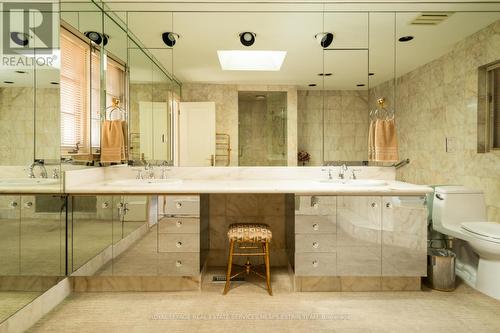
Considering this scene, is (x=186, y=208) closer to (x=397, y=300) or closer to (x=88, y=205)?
(x=88, y=205)

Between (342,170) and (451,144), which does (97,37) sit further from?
(451,144)

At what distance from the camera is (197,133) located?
2691 mm

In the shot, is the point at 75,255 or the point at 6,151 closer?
the point at 6,151

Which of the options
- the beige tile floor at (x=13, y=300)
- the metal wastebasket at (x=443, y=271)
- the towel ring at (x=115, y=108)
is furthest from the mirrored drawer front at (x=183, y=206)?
the metal wastebasket at (x=443, y=271)

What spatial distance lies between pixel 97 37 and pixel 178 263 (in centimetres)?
199

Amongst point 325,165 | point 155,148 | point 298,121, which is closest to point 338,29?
point 298,121

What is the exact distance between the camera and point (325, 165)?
275 cm

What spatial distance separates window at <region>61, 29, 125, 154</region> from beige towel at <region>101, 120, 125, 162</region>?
60 mm

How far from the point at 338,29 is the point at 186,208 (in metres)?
2.01

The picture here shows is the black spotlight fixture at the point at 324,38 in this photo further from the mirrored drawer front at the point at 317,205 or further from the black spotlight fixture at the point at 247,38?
the mirrored drawer front at the point at 317,205

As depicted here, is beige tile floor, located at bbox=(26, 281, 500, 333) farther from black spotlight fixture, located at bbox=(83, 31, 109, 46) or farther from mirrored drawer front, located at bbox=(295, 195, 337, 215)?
black spotlight fixture, located at bbox=(83, 31, 109, 46)

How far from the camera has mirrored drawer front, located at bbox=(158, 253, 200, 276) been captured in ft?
7.27

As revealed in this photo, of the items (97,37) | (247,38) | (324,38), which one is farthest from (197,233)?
(324,38)

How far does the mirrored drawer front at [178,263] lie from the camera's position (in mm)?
2217
